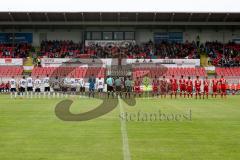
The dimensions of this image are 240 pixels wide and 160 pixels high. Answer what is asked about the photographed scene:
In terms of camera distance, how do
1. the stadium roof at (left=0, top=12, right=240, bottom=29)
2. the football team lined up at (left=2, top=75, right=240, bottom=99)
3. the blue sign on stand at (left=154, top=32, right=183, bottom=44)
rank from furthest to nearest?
the blue sign on stand at (left=154, top=32, right=183, bottom=44) → the stadium roof at (left=0, top=12, right=240, bottom=29) → the football team lined up at (left=2, top=75, right=240, bottom=99)

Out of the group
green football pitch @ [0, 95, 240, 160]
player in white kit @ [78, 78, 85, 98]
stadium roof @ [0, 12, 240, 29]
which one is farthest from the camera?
stadium roof @ [0, 12, 240, 29]

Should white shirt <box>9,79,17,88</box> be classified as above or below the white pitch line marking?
above

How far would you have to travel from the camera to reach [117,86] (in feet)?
124

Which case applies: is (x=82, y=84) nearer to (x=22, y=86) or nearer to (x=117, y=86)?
(x=22, y=86)

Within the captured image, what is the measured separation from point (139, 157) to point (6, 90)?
40.2m

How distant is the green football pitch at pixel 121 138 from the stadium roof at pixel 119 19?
42.4 metres

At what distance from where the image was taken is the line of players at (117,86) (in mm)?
38844

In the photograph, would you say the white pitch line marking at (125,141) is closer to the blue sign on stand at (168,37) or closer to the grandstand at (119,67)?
the grandstand at (119,67)

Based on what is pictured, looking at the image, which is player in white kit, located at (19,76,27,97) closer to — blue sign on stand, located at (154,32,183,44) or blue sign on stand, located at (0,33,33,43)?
blue sign on stand, located at (0,33,33,43)

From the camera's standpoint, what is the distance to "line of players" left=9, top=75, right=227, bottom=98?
38.8 m
